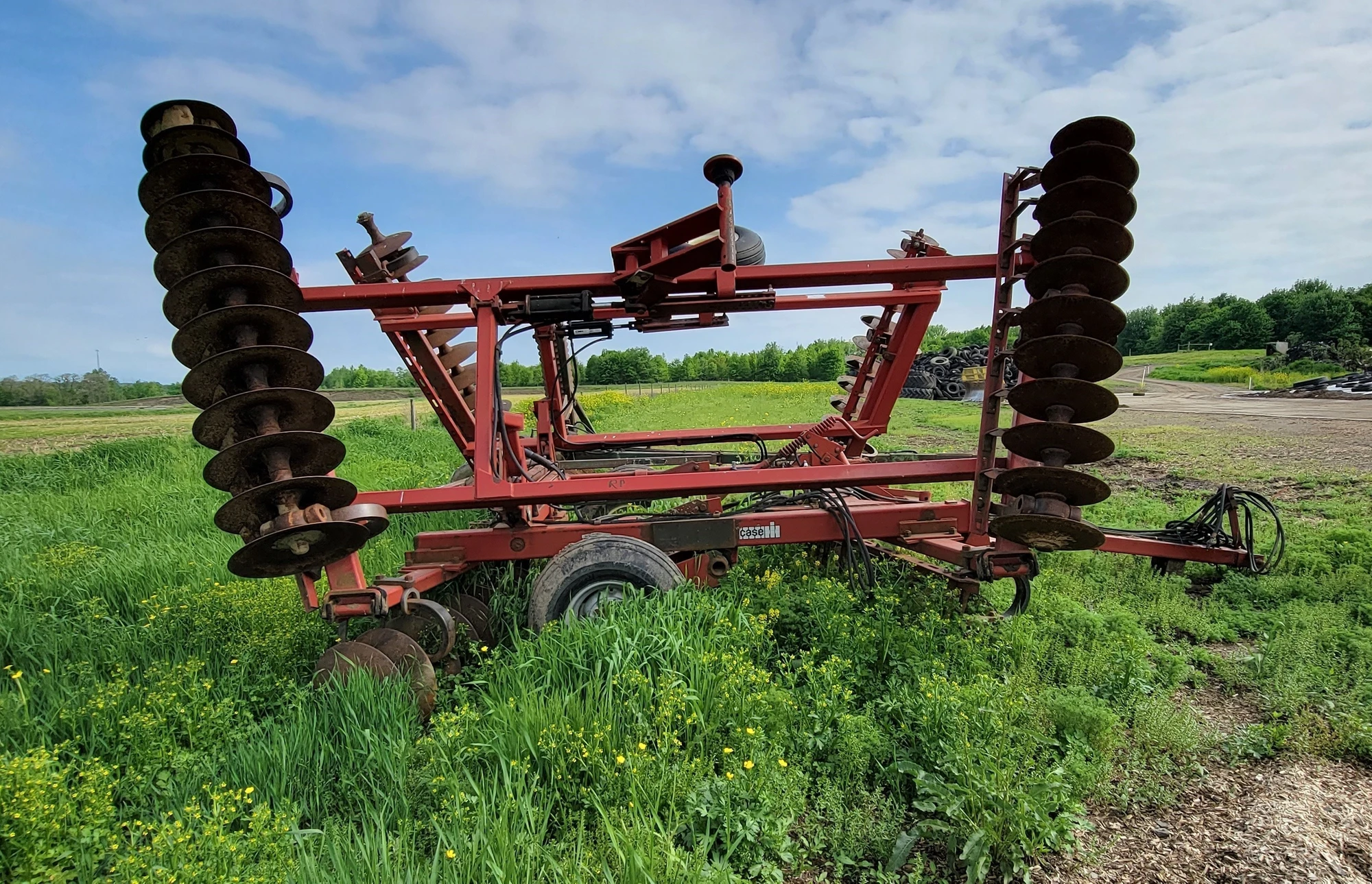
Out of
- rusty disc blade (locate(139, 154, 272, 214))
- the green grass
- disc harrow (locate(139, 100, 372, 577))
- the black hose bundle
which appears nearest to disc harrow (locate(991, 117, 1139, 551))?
the black hose bundle

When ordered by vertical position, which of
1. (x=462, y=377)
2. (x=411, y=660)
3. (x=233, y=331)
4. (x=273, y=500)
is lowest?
(x=411, y=660)

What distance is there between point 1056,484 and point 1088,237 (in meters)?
1.22

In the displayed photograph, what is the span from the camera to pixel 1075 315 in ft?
10.4

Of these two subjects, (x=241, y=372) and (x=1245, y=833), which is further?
(x=241, y=372)

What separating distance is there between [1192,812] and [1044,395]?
1.81 meters

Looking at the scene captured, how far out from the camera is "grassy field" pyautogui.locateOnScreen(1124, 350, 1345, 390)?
112ft

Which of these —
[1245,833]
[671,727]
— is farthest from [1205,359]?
[671,727]

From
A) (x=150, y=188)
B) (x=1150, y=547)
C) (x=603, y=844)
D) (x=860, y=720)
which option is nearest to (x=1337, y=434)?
(x=1150, y=547)

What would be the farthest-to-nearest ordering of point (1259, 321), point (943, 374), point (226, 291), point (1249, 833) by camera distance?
point (1259, 321), point (943, 374), point (226, 291), point (1249, 833)

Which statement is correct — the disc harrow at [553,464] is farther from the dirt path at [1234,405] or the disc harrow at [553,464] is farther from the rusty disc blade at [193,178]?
the dirt path at [1234,405]

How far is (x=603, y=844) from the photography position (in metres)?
2.09

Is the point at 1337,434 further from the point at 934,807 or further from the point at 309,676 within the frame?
the point at 309,676

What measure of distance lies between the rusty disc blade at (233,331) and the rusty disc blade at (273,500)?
63cm

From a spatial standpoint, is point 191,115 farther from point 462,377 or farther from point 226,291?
point 462,377
